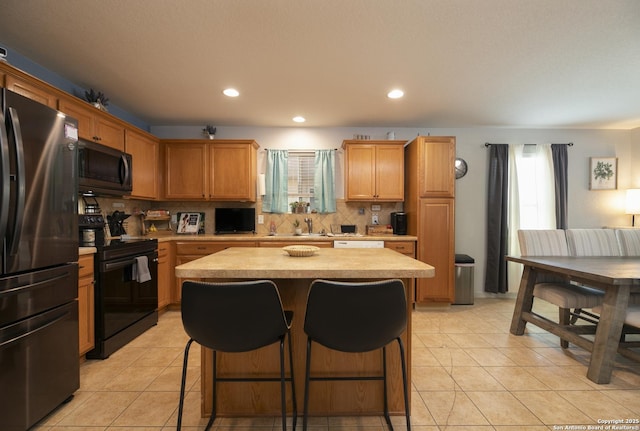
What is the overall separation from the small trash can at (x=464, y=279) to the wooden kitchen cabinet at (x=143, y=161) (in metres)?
4.26

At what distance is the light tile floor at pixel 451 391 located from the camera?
167cm

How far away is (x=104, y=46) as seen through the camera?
2273 millimetres

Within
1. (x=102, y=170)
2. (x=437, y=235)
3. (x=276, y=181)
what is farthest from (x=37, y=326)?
(x=437, y=235)

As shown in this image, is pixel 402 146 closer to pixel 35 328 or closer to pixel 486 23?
pixel 486 23

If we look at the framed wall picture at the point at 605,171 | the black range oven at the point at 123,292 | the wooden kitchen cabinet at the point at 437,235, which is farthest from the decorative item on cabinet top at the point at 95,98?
the framed wall picture at the point at 605,171

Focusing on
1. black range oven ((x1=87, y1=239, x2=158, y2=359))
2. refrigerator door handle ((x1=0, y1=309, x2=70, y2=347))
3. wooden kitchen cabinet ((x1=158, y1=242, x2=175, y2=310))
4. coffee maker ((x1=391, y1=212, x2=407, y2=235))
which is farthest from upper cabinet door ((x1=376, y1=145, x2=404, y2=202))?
refrigerator door handle ((x1=0, y1=309, x2=70, y2=347))

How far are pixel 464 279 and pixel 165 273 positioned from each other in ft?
12.9

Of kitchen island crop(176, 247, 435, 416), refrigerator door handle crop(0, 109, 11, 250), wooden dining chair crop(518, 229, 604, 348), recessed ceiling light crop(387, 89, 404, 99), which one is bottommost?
kitchen island crop(176, 247, 435, 416)

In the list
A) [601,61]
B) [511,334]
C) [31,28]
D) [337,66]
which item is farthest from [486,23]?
[31,28]

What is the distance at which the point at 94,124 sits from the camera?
2801 millimetres

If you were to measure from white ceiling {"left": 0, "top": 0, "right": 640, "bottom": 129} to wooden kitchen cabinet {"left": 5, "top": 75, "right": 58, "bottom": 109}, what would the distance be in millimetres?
395

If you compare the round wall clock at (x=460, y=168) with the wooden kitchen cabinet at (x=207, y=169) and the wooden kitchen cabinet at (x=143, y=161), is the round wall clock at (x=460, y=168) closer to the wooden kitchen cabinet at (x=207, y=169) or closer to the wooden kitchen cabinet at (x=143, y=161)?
the wooden kitchen cabinet at (x=207, y=169)

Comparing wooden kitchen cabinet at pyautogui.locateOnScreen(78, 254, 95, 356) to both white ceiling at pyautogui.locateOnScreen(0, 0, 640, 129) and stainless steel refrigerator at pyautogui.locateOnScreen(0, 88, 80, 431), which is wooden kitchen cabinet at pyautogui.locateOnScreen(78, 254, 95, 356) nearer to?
stainless steel refrigerator at pyautogui.locateOnScreen(0, 88, 80, 431)

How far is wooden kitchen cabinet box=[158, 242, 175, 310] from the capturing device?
11.0ft
